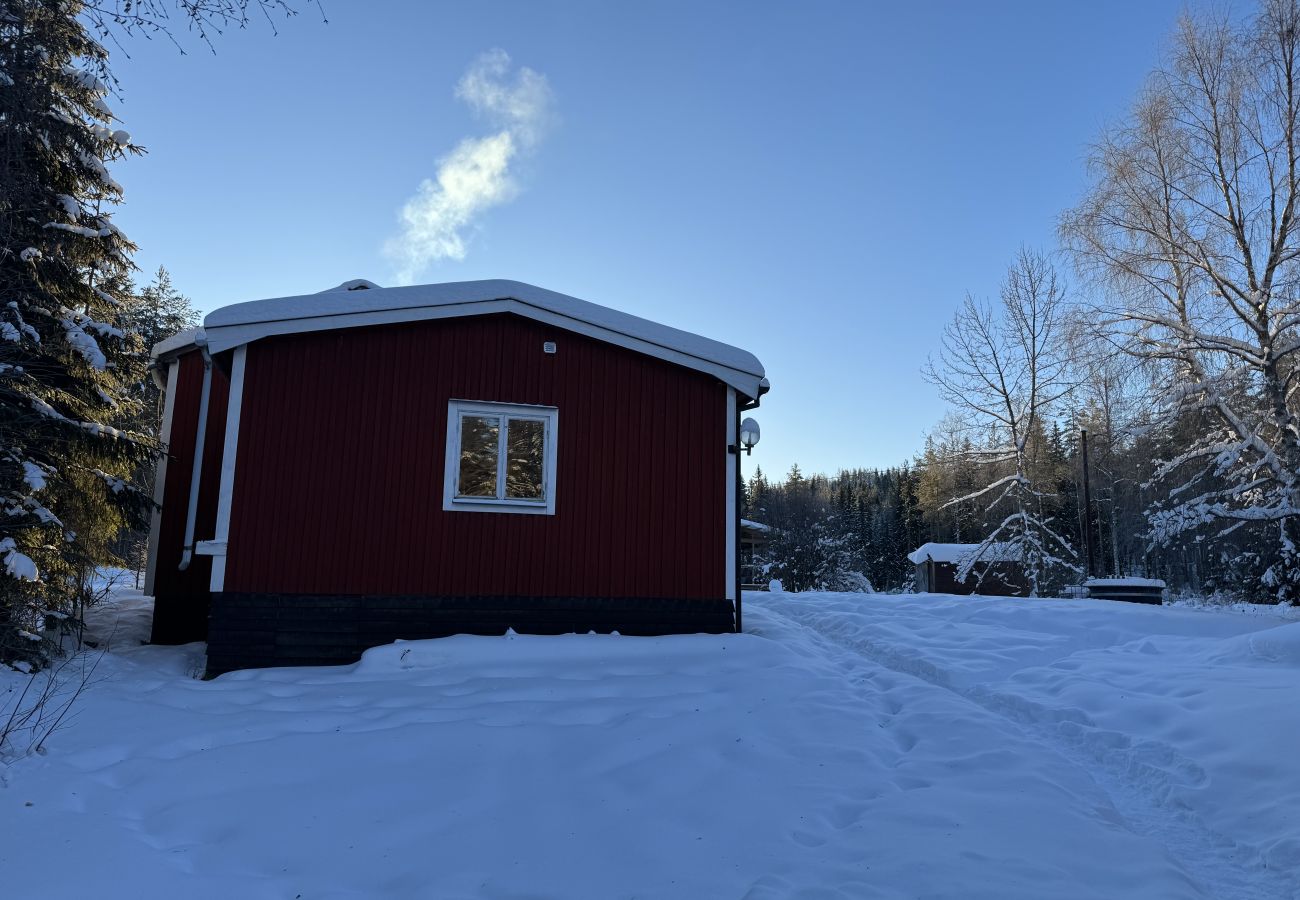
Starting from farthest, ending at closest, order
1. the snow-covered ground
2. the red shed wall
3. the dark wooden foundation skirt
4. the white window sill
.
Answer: the red shed wall → the white window sill → the dark wooden foundation skirt → the snow-covered ground

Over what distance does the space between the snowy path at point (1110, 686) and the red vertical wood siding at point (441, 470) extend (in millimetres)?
2754

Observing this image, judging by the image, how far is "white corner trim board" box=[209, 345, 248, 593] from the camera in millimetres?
7012

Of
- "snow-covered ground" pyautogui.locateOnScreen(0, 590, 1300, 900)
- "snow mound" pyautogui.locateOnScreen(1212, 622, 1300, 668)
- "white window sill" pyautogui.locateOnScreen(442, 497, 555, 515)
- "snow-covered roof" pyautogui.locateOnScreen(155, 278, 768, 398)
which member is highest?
"snow-covered roof" pyautogui.locateOnScreen(155, 278, 768, 398)

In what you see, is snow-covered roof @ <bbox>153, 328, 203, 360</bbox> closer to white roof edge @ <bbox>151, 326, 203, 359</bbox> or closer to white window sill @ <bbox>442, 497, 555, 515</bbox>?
white roof edge @ <bbox>151, 326, 203, 359</bbox>

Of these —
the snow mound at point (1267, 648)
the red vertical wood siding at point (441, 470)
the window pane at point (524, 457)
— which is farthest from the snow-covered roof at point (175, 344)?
the snow mound at point (1267, 648)

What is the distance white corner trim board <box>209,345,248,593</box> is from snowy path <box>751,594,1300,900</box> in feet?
21.1

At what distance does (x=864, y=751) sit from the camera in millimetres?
4867

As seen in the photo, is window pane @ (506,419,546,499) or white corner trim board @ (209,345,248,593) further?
window pane @ (506,419,546,499)

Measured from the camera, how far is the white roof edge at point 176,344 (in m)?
9.33

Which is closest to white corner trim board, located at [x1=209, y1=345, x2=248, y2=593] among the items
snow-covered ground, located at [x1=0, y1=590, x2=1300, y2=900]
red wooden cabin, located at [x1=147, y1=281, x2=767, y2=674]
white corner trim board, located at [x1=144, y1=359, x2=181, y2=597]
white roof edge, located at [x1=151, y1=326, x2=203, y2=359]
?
red wooden cabin, located at [x1=147, y1=281, x2=767, y2=674]

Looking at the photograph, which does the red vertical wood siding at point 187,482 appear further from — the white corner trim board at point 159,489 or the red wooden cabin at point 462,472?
the red wooden cabin at point 462,472

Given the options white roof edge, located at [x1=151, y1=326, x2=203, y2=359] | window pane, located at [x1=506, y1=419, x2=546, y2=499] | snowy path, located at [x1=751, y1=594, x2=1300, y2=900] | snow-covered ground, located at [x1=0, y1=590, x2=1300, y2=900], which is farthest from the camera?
white roof edge, located at [x1=151, y1=326, x2=203, y2=359]

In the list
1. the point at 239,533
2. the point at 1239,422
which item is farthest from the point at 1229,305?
the point at 239,533

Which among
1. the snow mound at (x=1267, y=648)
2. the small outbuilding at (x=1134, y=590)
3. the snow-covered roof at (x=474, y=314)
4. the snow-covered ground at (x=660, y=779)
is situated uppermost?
the snow-covered roof at (x=474, y=314)
